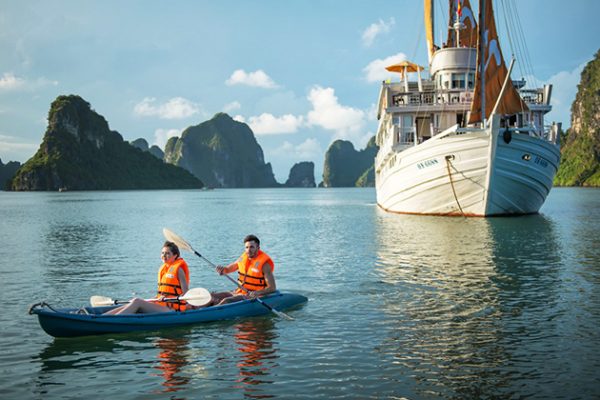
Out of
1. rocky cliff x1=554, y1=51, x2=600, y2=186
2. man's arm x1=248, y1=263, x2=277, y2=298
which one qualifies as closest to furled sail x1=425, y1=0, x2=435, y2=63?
man's arm x1=248, y1=263, x2=277, y2=298

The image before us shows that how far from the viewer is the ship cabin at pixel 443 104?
1559 inches

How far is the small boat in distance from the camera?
1228 inches

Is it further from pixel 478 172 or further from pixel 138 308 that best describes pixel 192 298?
pixel 478 172

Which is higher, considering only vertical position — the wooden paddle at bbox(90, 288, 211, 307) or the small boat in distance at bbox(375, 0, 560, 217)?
the small boat in distance at bbox(375, 0, 560, 217)

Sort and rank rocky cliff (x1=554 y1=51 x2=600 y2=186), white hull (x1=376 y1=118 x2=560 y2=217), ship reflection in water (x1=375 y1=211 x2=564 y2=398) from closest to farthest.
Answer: ship reflection in water (x1=375 y1=211 x2=564 y2=398), white hull (x1=376 y1=118 x2=560 y2=217), rocky cliff (x1=554 y1=51 x2=600 y2=186)

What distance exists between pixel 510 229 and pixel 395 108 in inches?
541

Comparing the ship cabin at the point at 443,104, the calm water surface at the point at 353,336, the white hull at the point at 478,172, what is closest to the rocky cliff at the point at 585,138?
the ship cabin at the point at 443,104

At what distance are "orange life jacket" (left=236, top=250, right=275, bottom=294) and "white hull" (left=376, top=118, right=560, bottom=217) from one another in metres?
20.9

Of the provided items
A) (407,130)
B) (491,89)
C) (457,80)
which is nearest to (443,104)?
(407,130)

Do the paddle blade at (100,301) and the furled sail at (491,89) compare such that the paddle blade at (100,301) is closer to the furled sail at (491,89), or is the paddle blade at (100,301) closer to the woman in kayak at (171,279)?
the woman in kayak at (171,279)

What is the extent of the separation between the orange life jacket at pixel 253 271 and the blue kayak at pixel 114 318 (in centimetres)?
50

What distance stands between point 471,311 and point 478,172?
66.1ft

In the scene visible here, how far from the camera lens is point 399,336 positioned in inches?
426

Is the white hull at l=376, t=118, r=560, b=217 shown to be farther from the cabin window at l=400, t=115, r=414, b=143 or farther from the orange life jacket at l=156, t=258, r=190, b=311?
the orange life jacket at l=156, t=258, r=190, b=311
